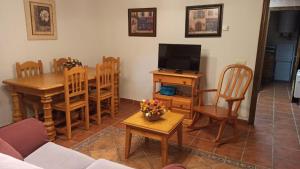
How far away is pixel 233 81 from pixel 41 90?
9.11 feet

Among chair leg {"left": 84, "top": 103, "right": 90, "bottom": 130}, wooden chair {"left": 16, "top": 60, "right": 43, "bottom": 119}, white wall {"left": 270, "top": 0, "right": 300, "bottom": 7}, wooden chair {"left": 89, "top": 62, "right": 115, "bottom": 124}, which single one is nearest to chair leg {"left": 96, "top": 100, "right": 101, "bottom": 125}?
wooden chair {"left": 89, "top": 62, "right": 115, "bottom": 124}

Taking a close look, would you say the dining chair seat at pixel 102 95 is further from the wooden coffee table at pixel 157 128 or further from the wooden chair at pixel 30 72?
the wooden coffee table at pixel 157 128

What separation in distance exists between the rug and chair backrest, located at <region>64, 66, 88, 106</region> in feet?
Answer: 2.11

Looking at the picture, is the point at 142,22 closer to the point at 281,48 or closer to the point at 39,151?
the point at 39,151

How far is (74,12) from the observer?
13.6 feet

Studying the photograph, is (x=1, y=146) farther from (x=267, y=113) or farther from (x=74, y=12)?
(x=267, y=113)

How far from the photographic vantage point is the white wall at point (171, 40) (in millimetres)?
3328

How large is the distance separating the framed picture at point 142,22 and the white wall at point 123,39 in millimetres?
90

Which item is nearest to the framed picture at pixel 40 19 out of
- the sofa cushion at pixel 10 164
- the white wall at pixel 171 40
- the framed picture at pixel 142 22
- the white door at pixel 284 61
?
the white wall at pixel 171 40

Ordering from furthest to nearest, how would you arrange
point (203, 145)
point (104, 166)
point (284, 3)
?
point (284, 3), point (203, 145), point (104, 166)

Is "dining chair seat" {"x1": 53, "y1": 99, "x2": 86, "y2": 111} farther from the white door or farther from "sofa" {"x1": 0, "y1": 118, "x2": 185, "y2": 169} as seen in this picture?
the white door

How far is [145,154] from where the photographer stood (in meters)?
2.67

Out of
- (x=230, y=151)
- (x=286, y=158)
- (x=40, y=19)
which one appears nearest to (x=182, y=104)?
(x=230, y=151)

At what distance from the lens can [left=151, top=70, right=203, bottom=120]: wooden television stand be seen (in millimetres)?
3406
